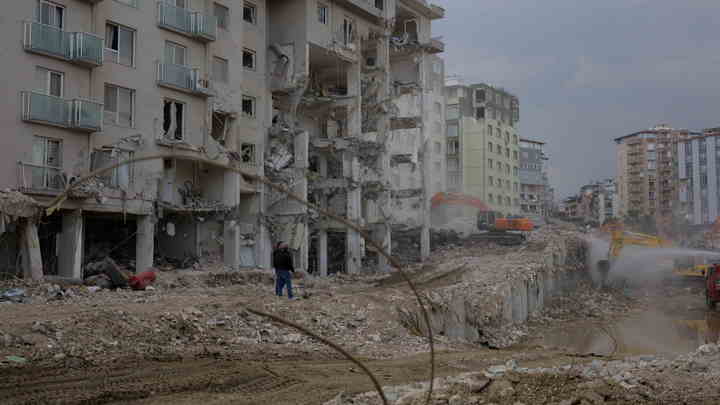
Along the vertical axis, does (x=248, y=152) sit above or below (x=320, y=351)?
above

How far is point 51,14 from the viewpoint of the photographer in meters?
26.3

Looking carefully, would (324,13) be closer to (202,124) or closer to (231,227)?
(202,124)

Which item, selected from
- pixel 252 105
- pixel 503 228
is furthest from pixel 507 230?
pixel 252 105

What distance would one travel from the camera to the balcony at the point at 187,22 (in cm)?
3105

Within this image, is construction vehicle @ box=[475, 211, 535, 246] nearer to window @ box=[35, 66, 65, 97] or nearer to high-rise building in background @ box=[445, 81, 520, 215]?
window @ box=[35, 66, 65, 97]

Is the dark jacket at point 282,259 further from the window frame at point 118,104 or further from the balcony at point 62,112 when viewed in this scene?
the window frame at point 118,104

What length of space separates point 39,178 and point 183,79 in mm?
9133

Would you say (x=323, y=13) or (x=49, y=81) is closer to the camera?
(x=49, y=81)

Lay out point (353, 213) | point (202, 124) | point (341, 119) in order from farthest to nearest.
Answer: point (341, 119), point (353, 213), point (202, 124)

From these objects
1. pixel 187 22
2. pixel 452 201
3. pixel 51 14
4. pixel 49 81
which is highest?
pixel 187 22

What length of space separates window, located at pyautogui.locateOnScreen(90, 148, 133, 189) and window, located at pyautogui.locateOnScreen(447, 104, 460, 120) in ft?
236

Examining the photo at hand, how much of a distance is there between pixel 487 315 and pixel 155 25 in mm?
20150

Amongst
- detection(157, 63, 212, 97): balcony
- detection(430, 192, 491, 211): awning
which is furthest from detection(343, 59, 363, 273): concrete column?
detection(430, 192, 491, 211): awning

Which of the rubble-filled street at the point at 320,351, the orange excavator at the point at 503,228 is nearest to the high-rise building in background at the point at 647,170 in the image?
the orange excavator at the point at 503,228
